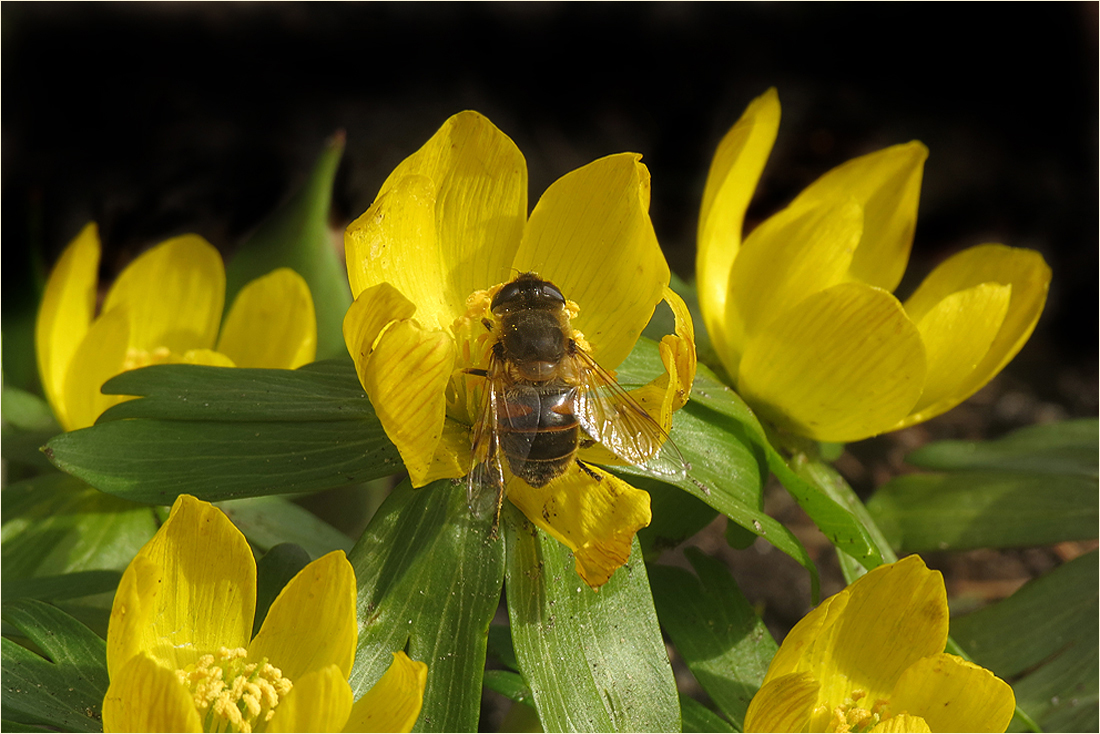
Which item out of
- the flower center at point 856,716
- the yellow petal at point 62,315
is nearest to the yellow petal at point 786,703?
the flower center at point 856,716

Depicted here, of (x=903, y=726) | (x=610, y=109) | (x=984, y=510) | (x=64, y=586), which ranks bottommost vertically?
(x=984, y=510)

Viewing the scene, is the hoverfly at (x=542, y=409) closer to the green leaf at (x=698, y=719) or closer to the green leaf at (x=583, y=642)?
the green leaf at (x=583, y=642)

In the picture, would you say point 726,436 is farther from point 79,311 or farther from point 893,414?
point 79,311

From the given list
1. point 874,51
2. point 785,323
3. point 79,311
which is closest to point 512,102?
point 874,51

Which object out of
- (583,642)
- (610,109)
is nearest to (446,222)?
(583,642)

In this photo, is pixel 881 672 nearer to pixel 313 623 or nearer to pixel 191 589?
pixel 313 623

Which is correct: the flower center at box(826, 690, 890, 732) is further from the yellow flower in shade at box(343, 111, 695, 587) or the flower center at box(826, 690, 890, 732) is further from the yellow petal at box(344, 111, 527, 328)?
the yellow petal at box(344, 111, 527, 328)

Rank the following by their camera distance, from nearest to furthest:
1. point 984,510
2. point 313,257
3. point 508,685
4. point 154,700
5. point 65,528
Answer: point 154,700 → point 508,685 → point 65,528 → point 984,510 → point 313,257
